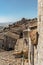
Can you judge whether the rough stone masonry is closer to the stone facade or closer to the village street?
the stone facade

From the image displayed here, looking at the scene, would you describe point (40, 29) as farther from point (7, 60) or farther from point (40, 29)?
point (7, 60)

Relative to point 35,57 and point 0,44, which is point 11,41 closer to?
point 0,44

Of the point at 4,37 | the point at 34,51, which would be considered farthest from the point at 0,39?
the point at 34,51

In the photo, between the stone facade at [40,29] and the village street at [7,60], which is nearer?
the stone facade at [40,29]

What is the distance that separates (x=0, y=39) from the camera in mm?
19219

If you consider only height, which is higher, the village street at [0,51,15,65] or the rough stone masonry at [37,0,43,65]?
the rough stone masonry at [37,0,43,65]

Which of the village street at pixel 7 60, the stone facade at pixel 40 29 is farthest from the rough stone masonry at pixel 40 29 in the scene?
the village street at pixel 7 60

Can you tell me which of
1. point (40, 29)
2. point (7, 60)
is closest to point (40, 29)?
point (40, 29)

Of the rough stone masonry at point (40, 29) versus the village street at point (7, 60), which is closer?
the rough stone masonry at point (40, 29)

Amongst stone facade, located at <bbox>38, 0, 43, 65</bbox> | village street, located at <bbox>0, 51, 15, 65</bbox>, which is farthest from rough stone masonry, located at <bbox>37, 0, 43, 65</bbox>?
village street, located at <bbox>0, 51, 15, 65</bbox>

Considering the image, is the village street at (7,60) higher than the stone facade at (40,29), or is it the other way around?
the stone facade at (40,29)

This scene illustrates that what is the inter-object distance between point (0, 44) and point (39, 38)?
15528mm

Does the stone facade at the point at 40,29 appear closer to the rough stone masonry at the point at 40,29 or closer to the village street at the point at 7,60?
the rough stone masonry at the point at 40,29

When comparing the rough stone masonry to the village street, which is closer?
the rough stone masonry
